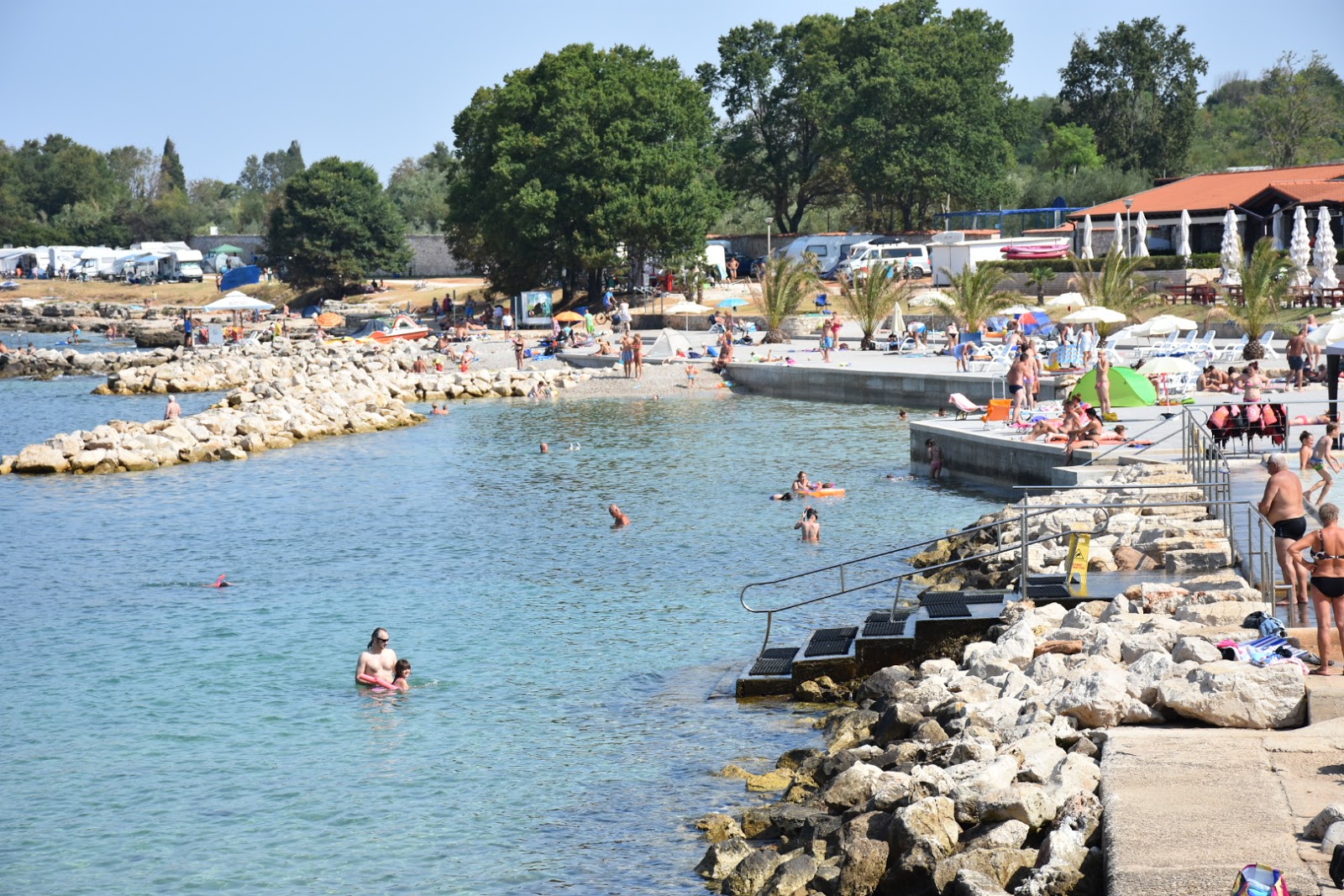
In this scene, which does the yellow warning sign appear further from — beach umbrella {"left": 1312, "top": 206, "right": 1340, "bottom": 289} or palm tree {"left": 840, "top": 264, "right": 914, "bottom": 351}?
palm tree {"left": 840, "top": 264, "right": 914, "bottom": 351}

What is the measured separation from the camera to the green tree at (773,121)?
242 feet

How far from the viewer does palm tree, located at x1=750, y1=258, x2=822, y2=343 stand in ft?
149

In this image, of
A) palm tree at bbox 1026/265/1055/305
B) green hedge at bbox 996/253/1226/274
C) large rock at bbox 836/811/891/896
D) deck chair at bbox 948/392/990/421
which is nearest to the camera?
large rock at bbox 836/811/891/896

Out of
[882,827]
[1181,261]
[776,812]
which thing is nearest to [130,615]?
[776,812]

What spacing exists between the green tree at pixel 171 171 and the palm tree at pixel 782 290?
14204 centimetres

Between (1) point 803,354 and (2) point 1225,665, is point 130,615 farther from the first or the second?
(1) point 803,354

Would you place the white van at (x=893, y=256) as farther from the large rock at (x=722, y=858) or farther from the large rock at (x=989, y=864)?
the large rock at (x=989, y=864)

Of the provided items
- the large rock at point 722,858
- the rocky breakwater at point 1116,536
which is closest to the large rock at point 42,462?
the rocky breakwater at point 1116,536

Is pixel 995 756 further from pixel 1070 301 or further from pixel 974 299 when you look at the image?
pixel 974 299

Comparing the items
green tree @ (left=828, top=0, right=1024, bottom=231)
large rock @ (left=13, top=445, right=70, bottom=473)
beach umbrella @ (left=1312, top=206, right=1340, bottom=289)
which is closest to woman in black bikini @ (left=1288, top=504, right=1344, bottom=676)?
large rock @ (left=13, top=445, right=70, bottom=473)

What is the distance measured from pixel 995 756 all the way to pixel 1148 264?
43.2 meters

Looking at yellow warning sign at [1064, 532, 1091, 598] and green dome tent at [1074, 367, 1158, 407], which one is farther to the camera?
green dome tent at [1074, 367, 1158, 407]

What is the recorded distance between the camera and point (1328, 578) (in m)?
9.93

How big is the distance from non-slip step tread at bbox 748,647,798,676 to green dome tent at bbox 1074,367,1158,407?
1143 centimetres
